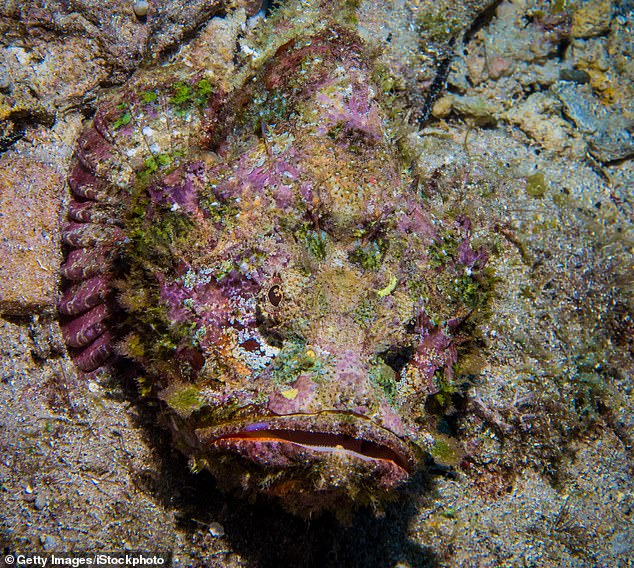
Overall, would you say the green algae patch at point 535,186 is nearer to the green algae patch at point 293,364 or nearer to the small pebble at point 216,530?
the green algae patch at point 293,364

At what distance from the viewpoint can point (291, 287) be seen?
2701 mm

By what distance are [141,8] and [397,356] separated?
12.1ft

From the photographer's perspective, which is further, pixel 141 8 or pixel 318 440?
pixel 141 8

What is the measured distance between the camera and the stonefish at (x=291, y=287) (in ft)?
8.28

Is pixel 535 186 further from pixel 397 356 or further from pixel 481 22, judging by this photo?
pixel 397 356

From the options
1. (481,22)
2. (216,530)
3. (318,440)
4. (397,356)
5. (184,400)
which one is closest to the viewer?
(318,440)

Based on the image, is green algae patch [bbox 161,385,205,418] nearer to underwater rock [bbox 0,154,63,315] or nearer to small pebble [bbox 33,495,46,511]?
small pebble [bbox 33,495,46,511]

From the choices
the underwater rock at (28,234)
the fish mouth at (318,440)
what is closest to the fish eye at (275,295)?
the fish mouth at (318,440)

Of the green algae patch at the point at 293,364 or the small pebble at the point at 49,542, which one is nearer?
the green algae patch at the point at 293,364

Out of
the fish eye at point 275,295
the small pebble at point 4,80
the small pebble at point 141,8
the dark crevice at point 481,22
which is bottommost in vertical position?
the fish eye at point 275,295

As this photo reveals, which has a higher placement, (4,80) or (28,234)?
(4,80)

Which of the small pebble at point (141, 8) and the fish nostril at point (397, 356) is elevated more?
the small pebble at point (141, 8)

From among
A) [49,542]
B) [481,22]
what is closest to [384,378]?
[49,542]

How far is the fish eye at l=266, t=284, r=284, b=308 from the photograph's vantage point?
105 inches
